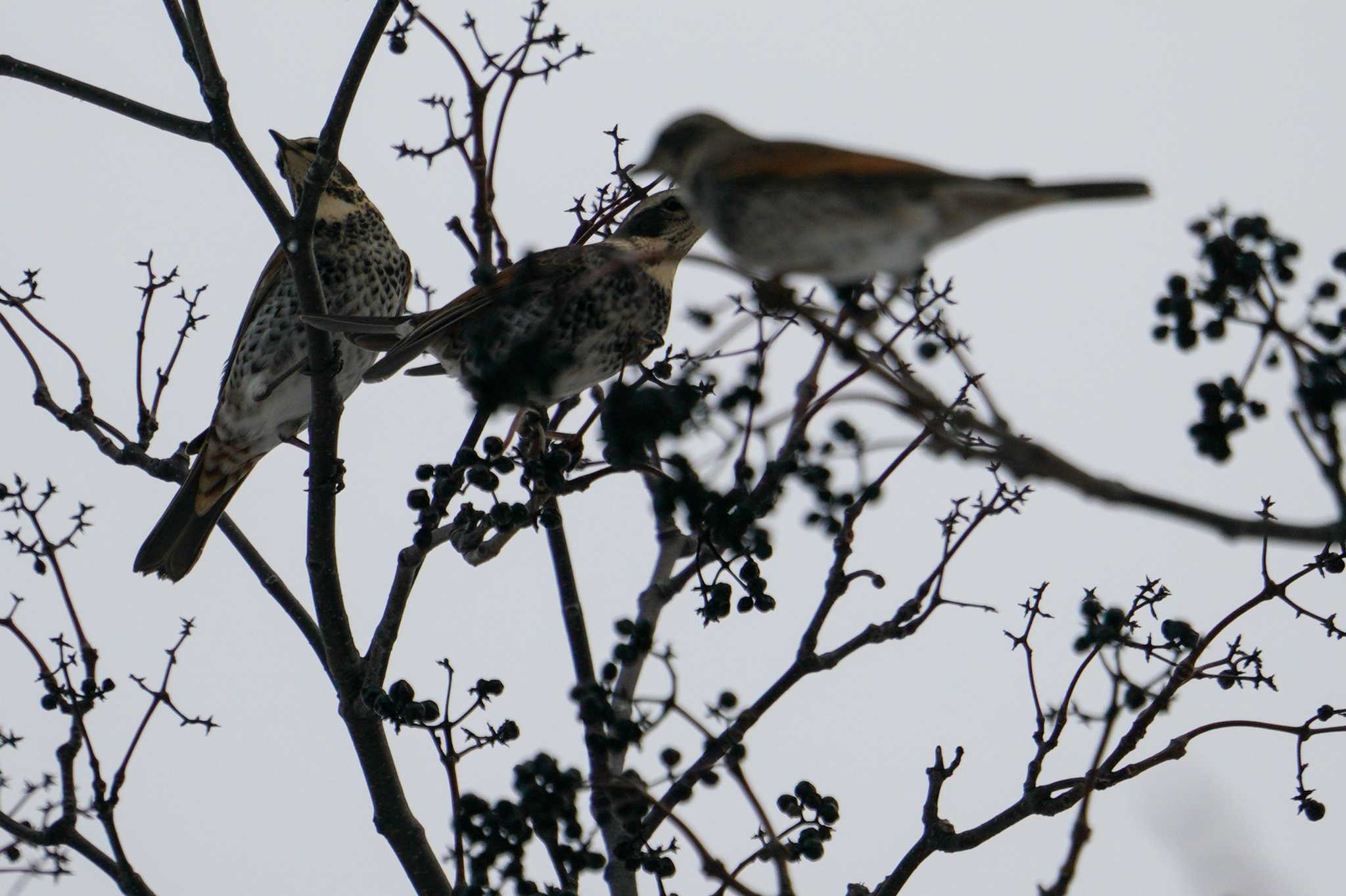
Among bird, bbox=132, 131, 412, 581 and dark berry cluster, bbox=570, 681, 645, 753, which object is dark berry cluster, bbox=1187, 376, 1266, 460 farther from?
bird, bbox=132, 131, 412, 581

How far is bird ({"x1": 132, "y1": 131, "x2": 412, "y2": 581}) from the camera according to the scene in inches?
227

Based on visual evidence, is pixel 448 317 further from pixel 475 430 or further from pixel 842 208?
pixel 842 208

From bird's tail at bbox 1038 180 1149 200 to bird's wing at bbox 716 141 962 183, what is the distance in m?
0.27

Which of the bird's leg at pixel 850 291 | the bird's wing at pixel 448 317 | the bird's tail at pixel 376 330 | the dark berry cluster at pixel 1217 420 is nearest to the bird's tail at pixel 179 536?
the bird's tail at pixel 376 330

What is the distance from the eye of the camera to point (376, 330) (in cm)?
452

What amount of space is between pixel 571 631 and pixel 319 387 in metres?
1.09

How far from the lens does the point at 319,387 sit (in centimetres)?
399

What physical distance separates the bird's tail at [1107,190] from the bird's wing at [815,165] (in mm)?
271

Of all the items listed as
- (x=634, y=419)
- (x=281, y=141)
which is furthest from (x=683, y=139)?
(x=281, y=141)

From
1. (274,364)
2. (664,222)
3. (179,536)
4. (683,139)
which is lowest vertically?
(683,139)

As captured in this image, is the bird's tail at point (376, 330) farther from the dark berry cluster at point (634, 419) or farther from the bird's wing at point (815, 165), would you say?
the dark berry cluster at point (634, 419)

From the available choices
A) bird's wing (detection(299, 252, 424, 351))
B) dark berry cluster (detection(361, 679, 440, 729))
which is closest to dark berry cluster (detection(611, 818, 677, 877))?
dark berry cluster (detection(361, 679, 440, 729))

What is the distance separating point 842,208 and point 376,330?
2180 millimetres

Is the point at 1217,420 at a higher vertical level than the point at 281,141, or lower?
lower
